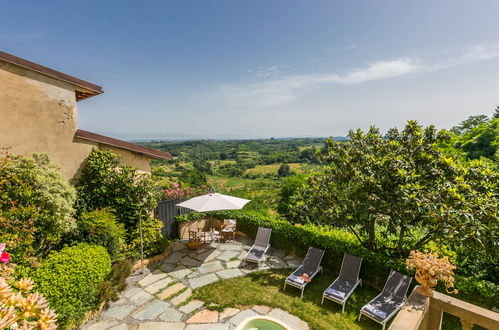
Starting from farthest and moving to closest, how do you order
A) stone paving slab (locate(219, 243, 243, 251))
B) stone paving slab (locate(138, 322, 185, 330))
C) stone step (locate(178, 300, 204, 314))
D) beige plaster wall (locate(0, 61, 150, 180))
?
stone paving slab (locate(219, 243, 243, 251)), beige plaster wall (locate(0, 61, 150, 180)), stone step (locate(178, 300, 204, 314)), stone paving slab (locate(138, 322, 185, 330))

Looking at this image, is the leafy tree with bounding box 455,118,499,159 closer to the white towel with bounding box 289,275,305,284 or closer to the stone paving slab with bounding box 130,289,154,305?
the white towel with bounding box 289,275,305,284

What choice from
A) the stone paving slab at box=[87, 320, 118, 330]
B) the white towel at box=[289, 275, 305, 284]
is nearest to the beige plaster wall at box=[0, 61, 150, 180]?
the stone paving slab at box=[87, 320, 118, 330]

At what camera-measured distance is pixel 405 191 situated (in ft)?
20.0

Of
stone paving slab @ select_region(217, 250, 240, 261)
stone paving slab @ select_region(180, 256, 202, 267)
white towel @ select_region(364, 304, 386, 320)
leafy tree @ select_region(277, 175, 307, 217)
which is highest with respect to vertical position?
white towel @ select_region(364, 304, 386, 320)

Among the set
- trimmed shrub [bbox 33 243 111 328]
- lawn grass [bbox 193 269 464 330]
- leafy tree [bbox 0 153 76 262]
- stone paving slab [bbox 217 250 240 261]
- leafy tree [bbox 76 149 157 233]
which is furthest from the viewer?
stone paving slab [bbox 217 250 240 261]

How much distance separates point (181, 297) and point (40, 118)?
6.67m

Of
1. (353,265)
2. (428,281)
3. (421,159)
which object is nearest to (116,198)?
(353,265)

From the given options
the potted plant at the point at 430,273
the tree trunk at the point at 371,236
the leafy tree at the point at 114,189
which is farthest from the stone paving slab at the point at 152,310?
the tree trunk at the point at 371,236

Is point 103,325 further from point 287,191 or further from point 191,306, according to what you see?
point 287,191

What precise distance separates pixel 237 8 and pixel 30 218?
41.8ft

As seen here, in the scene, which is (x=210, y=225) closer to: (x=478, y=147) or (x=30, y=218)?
(x=30, y=218)

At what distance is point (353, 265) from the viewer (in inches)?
290

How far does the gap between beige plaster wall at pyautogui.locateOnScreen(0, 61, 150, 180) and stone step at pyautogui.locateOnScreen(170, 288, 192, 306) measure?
511cm

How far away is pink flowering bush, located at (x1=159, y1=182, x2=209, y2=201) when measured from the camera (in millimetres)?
10438
